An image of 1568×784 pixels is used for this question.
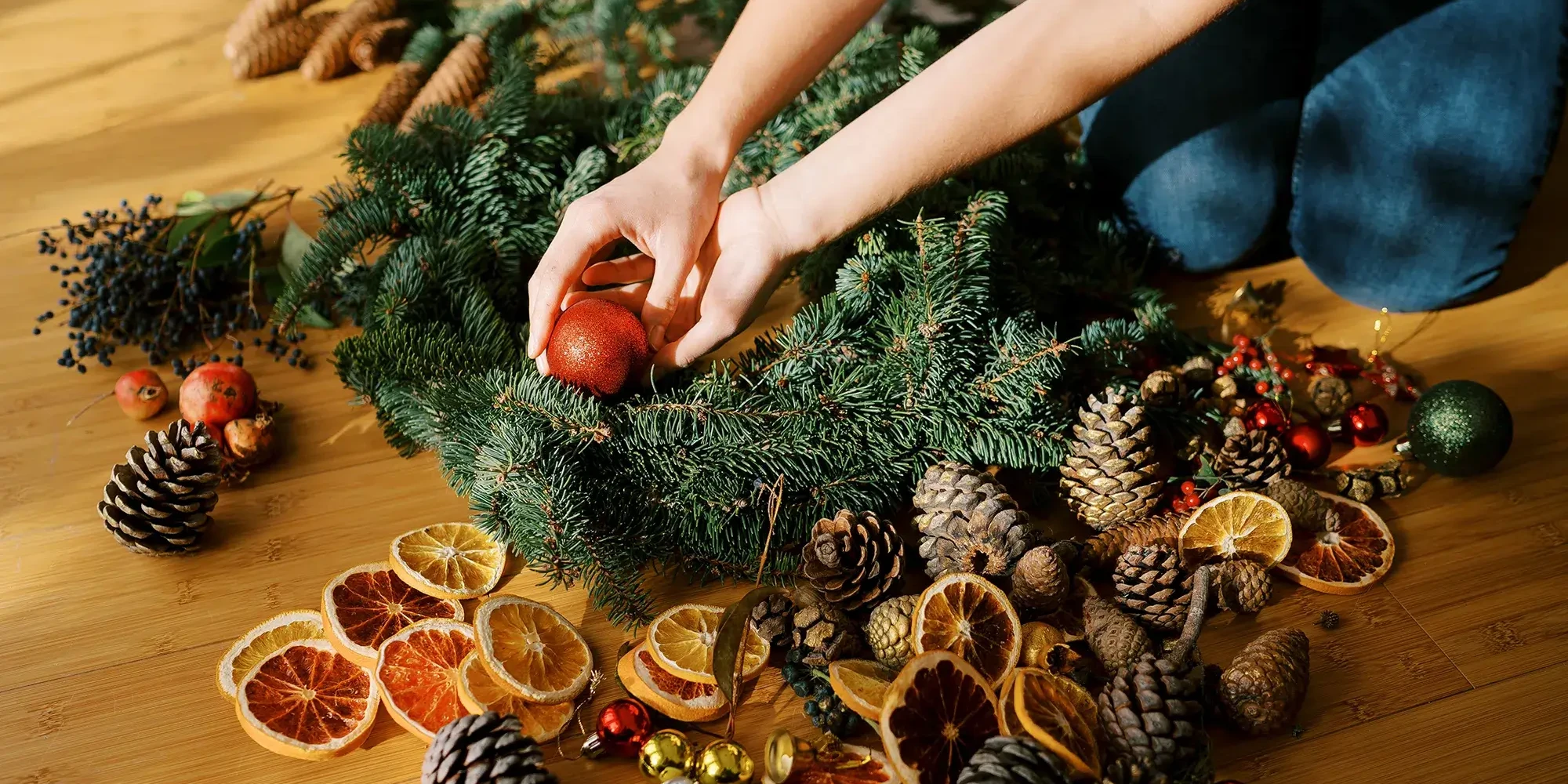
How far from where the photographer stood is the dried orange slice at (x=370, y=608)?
106 cm

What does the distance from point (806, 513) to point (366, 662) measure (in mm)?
462

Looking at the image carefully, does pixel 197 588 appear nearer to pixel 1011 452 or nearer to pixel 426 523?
pixel 426 523

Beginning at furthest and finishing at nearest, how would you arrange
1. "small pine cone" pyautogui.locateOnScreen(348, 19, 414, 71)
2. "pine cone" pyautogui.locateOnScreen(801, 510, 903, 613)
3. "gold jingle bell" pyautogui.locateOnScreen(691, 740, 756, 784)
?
"small pine cone" pyautogui.locateOnScreen(348, 19, 414, 71)
"pine cone" pyautogui.locateOnScreen(801, 510, 903, 613)
"gold jingle bell" pyautogui.locateOnScreen(691, 740, 756, 784)

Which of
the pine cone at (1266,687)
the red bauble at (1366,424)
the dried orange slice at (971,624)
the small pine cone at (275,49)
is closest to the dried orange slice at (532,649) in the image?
the dried orange slice at (971,624)

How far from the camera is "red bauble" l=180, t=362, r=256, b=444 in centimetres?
132

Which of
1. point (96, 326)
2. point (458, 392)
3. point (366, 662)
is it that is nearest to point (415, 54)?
point (96, 326)

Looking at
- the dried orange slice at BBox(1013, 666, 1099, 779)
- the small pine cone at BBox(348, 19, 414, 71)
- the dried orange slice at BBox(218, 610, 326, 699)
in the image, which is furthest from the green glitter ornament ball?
the small pine cone at BBox(348, 19, 414, 71)

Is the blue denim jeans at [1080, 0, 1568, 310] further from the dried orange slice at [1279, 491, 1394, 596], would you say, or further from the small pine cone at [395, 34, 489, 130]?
the small pine cone at [395, 34, 489, 130]

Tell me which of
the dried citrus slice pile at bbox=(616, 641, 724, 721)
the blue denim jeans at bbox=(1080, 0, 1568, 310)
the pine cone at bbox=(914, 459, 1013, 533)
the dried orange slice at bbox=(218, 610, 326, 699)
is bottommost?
the dried citrus slice pile at bbox=(616, 641, 724, 721)

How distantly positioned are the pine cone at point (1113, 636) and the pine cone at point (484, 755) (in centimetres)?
52

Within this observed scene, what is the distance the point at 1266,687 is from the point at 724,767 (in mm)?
495

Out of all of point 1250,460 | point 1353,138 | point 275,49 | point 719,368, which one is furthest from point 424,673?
point 275,49

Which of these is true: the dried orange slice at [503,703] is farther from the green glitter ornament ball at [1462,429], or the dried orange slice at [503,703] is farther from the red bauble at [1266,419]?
the green glitter ornament ball at [1462,429]

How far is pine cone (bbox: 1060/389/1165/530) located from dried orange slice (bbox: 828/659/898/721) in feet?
1.01
